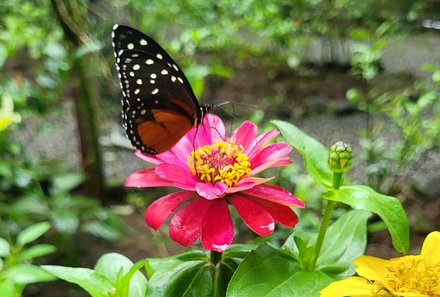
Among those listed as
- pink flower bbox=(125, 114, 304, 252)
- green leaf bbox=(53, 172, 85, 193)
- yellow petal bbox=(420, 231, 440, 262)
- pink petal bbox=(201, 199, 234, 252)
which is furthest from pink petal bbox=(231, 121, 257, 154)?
green leaf bbox=(53, 172, 85, 193)

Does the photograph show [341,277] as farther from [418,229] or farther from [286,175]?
[418,229]

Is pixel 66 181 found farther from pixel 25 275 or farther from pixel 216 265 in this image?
pixel 216 265

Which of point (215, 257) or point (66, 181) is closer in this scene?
point (215, 257)

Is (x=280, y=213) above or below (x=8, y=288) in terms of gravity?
above

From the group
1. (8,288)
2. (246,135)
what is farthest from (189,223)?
(8,288)

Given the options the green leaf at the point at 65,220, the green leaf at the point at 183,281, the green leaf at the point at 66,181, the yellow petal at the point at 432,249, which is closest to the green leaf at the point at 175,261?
the green leaf at the point at 183,281

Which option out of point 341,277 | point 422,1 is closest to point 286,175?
point 341,277

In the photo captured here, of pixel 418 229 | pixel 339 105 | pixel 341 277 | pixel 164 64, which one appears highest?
pixel 164 64
